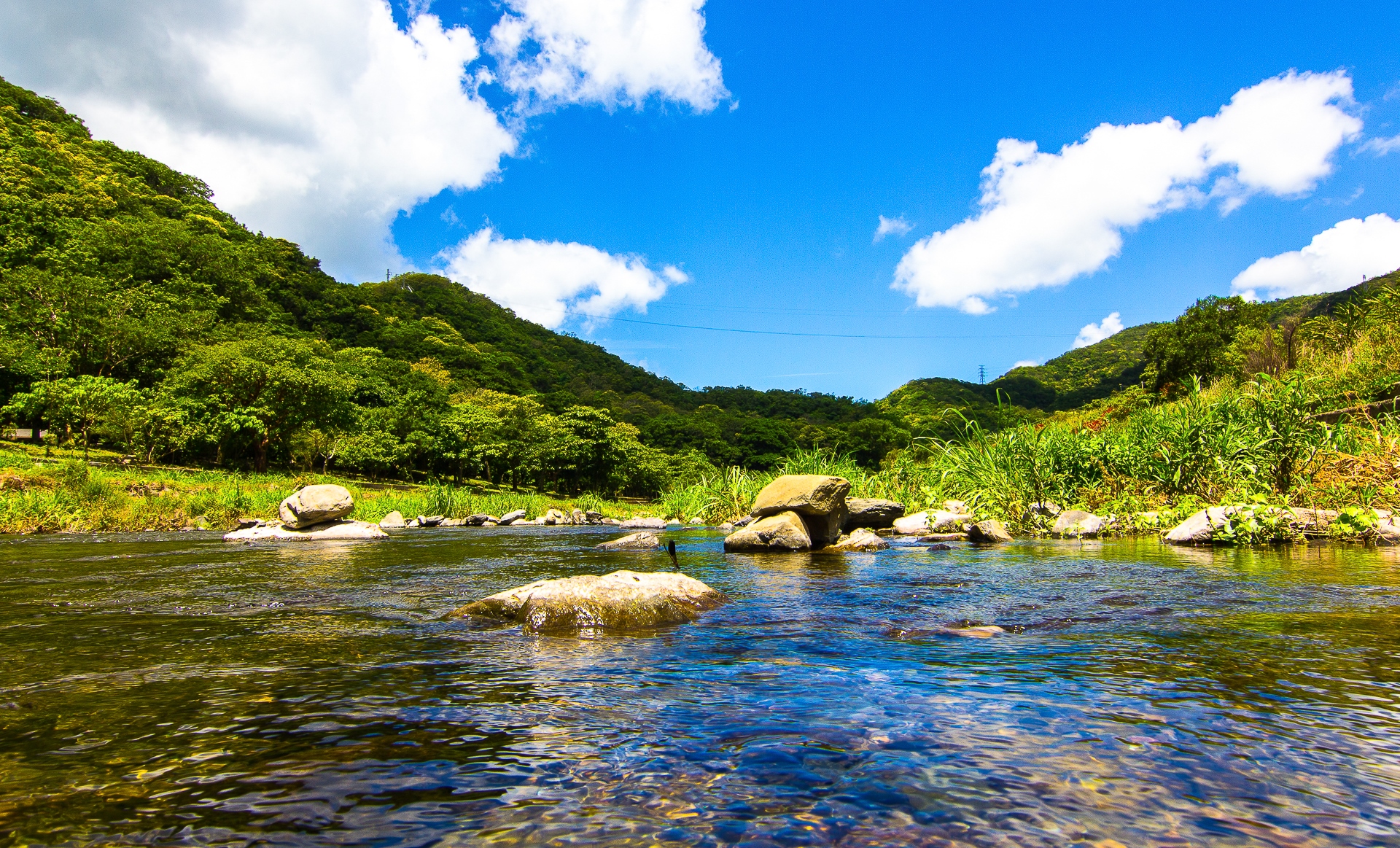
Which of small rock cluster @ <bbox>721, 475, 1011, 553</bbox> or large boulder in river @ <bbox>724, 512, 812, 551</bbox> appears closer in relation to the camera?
small rock cluster @ <bbox>721, 475, 1011, 553</bbox>

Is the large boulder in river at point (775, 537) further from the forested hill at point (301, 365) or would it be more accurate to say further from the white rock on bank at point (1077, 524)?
the white rock on bank at point (1077, 524)

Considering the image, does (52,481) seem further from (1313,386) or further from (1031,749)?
(1313,386)

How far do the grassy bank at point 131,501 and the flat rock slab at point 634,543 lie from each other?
14.4m

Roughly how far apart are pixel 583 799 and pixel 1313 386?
18.5 meters

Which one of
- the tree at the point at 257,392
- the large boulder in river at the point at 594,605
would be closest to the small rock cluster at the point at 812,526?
the large boulder in river at the point at 594,605

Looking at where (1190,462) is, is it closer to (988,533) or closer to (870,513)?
(988,533)

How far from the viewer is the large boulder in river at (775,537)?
11125 mm

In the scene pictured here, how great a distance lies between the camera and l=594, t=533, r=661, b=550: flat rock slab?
1270 centimetres

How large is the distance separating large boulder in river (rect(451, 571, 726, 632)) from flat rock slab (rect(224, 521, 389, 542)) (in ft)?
41.0

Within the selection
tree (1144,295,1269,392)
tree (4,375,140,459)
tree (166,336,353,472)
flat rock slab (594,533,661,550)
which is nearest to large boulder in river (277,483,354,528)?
flat rock slab (594,533,661,550)

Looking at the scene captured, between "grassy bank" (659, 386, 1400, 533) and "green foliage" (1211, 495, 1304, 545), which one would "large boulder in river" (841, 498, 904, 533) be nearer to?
"grassy bank" (659, 386, 1400, 533)

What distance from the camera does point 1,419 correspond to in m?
31.9

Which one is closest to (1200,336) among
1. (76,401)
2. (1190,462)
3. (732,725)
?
(1190,462)

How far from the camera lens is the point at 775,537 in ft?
36.6
